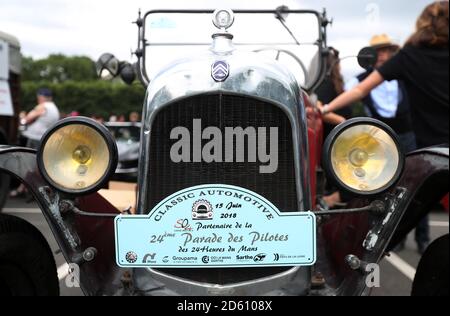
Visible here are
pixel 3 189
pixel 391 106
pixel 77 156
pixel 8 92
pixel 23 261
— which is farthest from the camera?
pixel 8 92

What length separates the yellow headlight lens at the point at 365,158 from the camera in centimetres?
235

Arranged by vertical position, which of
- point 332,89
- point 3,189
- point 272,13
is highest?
point 272,13

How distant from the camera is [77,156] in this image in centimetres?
239

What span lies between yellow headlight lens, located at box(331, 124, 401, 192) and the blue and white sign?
0.27 m

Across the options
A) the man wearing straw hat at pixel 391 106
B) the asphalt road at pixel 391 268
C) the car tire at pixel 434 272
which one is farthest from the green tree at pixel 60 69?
the car tire at pixel 434 272

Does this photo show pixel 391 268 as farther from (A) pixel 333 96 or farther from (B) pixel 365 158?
(B) pixel 365 158

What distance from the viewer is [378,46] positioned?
497cm

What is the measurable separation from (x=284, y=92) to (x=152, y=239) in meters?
0.84

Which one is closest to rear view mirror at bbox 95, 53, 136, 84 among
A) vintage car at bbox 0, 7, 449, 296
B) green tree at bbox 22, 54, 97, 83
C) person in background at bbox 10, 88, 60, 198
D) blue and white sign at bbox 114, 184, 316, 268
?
vintage car at bbox 0, 7, 449, 296

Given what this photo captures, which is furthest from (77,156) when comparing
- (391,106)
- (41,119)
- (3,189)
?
(41,119)

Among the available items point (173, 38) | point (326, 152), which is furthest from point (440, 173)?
point (173, 38)

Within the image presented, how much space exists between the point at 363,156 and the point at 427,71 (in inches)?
68.5

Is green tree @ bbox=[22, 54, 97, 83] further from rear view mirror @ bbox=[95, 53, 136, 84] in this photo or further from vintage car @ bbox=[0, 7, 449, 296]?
vintage car @ bbox=[0, 7, 449, 296]
